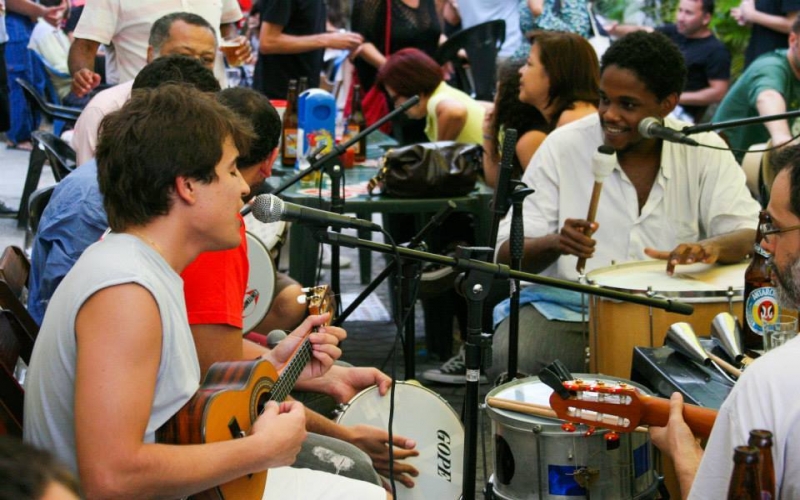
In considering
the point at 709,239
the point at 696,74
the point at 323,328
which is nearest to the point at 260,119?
the point at 323,328

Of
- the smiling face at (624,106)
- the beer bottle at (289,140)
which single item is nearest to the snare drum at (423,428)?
the smiling face at (624,106)

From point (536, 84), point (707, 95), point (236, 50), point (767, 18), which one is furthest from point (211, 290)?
point (707, 95)

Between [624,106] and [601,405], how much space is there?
6.00 feet

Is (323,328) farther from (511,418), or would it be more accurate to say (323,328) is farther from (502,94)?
(502,94)

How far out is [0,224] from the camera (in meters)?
7.21

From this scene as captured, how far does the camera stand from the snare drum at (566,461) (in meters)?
2.83

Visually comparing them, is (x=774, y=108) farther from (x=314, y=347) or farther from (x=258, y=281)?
(x=314, y=347)

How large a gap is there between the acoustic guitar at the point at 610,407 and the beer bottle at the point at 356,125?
3.60m

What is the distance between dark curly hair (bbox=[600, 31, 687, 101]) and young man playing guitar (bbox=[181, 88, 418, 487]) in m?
1.54

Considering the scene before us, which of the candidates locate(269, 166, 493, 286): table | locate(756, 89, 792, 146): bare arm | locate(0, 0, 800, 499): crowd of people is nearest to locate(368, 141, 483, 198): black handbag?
locate(269, 166, 493, 286): table

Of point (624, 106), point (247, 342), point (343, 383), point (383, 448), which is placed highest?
point (624, 106)

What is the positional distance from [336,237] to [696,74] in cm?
679

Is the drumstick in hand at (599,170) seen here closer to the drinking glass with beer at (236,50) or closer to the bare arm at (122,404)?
the bare arm at (122,404)

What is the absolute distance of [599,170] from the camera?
393 cm
